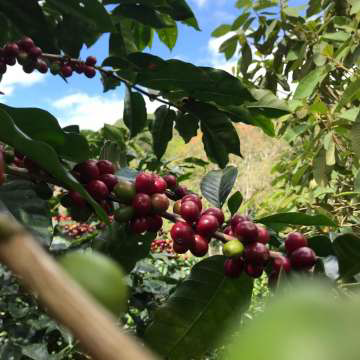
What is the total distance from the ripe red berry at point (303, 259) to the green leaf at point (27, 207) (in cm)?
32

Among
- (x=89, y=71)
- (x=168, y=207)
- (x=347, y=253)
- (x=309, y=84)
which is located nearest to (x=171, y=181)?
(x=168, y=207)

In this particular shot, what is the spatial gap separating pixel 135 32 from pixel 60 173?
1.18m

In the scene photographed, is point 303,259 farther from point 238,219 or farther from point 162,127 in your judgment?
point 162,127

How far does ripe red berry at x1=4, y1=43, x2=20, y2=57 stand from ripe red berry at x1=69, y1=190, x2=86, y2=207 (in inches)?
20.9

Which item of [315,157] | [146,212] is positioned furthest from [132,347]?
[315,157]

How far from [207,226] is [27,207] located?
0.25m

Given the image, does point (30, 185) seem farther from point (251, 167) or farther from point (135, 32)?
point (251, 167)

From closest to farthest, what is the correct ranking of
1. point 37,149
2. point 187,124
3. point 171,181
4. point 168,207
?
point 37,149 → point 168,207 → point 171,181 → point 187,124

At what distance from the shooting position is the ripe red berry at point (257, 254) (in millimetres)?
618

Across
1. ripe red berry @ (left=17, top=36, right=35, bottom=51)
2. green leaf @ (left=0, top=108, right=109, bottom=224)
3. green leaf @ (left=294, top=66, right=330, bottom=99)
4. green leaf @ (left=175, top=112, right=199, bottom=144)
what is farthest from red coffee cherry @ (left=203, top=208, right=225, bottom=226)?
green leaf @ (left=294, top=66, right=330, bottom=99)

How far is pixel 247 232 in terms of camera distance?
634 millimetres

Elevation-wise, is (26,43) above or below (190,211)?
above

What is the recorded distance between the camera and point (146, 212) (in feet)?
2.23

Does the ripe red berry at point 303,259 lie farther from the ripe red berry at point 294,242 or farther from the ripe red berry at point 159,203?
the ripe red berry at point 159,203
